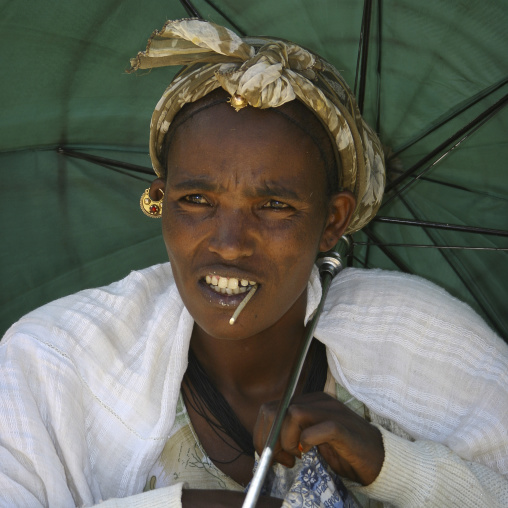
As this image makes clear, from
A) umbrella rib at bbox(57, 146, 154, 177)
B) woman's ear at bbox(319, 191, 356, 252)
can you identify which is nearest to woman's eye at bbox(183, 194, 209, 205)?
woman's ear at bbox(319, 191, 356, 252)

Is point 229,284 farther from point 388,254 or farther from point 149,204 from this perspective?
point 388,254

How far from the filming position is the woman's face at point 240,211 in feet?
8.45

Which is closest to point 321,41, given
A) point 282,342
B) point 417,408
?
point 282,342

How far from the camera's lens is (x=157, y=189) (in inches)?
116

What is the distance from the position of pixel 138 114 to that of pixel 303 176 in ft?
2.56

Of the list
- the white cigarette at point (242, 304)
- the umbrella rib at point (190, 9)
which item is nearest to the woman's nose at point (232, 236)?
the white cigarette at point (242, 304)

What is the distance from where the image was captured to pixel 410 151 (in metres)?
3.03

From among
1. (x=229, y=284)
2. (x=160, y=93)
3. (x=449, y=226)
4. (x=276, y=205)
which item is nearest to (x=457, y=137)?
(x=449, y=226)

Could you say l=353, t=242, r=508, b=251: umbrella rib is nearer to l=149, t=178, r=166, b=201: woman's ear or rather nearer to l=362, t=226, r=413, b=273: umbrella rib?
l=362, t=226, r=413, b=273: umbrella rib

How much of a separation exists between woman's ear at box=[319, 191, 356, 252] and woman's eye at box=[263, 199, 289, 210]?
0.26m

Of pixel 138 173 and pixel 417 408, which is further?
pixel 138 173

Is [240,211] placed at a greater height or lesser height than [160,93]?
lesser

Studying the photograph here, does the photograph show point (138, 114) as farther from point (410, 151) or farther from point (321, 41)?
point (410, 151)

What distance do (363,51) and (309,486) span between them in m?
1.37
